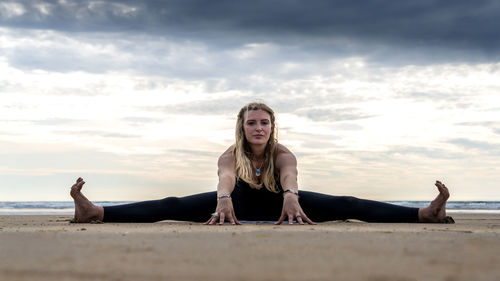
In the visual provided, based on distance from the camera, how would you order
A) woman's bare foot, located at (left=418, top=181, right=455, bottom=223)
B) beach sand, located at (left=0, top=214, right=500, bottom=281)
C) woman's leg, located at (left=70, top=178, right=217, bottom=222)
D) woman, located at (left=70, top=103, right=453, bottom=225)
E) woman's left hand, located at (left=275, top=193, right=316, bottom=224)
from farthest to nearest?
woman, located at (left=70, top=103, right=453, bottom=225)
woman's leg, located at (left=70, top=178, right=217, bottom=222)
woman's bare foot, located at (left=418, top=181, right=455, bottom=223)
woman's left hand, located at (left=275, top=193, right=316, bottom=224)
beach sand, located at (left=0, top=214, right=500, bottom=281)

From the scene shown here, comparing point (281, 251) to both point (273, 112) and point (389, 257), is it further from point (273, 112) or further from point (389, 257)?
point (273, 112)

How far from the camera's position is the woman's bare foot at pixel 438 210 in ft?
16.3

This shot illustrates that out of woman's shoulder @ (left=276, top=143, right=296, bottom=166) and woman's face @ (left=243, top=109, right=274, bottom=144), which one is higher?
woman's face @ (left=243, top=109, right=274, bottom=144)

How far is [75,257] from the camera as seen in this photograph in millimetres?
2033

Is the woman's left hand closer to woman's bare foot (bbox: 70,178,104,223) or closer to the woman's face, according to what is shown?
the woman's face

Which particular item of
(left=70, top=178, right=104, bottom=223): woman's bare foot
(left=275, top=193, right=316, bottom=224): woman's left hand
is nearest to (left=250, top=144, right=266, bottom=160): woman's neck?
(left=275, top=193, right=316, bottom=224): woman's left hand

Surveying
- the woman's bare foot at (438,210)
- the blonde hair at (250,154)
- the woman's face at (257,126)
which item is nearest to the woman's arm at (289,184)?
the blonde hair at (250,154)

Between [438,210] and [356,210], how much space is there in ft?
2.82

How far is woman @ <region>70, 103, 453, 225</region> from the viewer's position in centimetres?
521

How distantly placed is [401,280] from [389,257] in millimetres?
463

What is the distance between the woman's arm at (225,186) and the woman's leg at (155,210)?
477 mm

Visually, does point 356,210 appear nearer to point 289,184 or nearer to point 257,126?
point 289,184

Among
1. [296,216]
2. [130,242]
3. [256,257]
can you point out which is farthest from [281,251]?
[296,216]

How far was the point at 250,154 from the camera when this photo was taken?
18.0 feet
